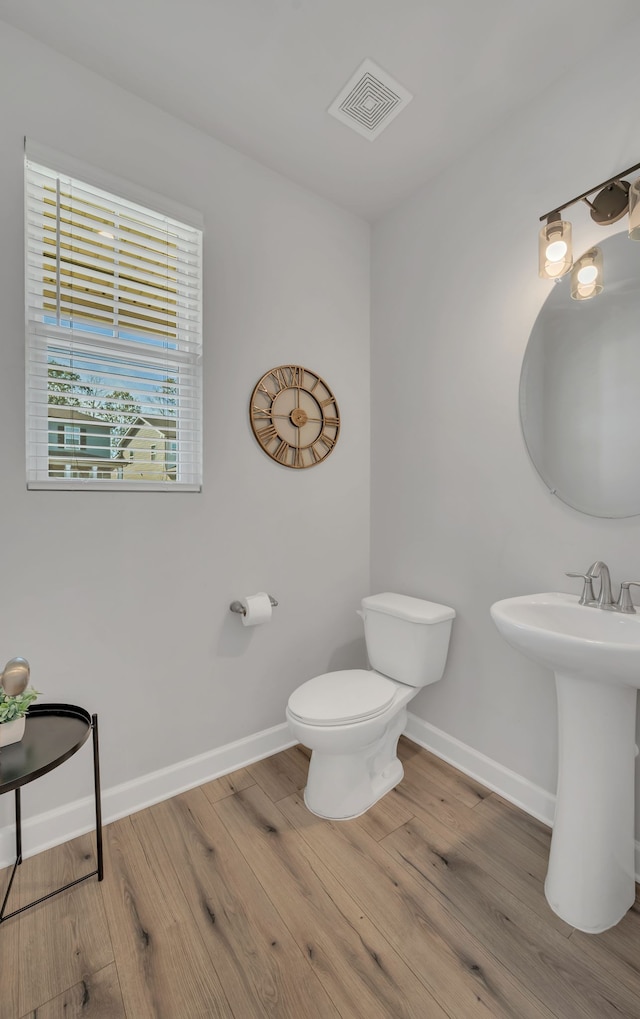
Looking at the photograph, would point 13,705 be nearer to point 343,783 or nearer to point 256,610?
point 256,610

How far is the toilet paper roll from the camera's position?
1880 millimetres

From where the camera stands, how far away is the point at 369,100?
1.66m

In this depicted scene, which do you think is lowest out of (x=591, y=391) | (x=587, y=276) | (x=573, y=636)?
(x=573, y=636)

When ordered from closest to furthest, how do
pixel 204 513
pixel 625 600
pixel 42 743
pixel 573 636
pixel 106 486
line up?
pixel 573 636 < pixel 42 743 < pixel 625 600 < pixel 106 486 < pixel 204 513

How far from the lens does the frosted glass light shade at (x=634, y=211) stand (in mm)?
1285

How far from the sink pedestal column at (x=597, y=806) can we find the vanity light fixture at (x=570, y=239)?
1.27 metres

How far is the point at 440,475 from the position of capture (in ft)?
6.77

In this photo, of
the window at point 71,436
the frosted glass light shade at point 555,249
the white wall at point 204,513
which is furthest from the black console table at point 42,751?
the frosted glass light shade at point 555,249

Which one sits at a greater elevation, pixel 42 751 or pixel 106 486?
pixel 106 486

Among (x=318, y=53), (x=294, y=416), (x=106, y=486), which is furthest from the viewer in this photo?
(x=294, y=416)

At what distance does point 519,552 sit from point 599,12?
5.55 feet

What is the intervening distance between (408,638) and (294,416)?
110 cm

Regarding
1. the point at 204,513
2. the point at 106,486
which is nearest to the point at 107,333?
the point at 106,486

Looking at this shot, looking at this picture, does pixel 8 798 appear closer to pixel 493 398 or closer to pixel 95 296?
pixel 95 296
